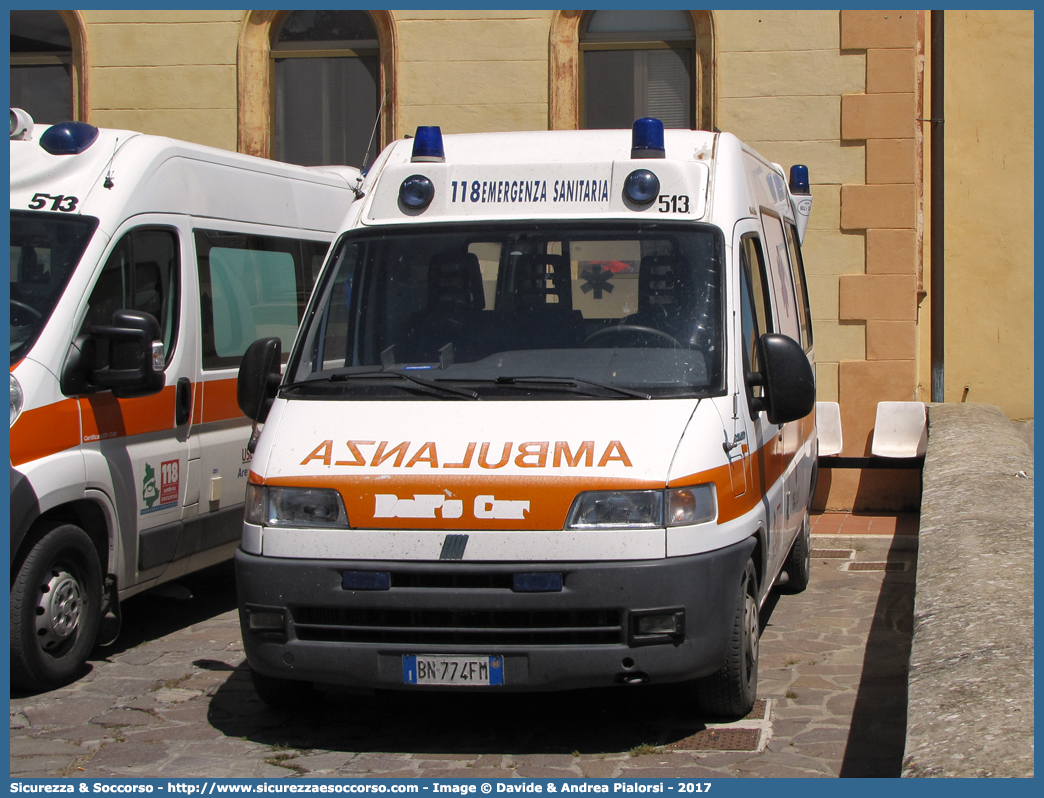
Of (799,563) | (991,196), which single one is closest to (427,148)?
(799,563)

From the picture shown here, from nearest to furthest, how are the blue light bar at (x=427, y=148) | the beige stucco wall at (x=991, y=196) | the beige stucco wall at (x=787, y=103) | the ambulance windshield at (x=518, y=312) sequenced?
Answer: the ambulance windshield at (x=518, y=312)
the blue light bar at (x=427, y=148)
the beige stucco wall at (x=787, y=103)
the beige stucco wall at (x=991, y=196)

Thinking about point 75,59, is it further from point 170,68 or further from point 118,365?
point 118,365

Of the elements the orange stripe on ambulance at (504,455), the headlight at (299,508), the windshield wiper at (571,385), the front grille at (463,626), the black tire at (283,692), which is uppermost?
the windshield wiper at (571,385)

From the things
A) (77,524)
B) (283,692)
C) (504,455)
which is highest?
(504,455)

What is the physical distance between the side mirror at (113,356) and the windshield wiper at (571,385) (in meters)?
1.81

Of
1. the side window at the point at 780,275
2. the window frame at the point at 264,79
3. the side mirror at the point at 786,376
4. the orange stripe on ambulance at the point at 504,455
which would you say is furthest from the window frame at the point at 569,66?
the orange stripe on ambulance at the point at 504,455

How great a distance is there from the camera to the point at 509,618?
Result: 4.54 meters

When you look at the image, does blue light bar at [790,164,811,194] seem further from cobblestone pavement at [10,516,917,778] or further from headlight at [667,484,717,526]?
headlight at [667,484,717,526]

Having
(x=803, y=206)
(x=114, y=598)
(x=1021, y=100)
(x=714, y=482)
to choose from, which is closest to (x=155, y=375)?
(x=114, y=598)

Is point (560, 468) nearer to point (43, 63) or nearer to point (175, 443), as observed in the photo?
point (175, 443)

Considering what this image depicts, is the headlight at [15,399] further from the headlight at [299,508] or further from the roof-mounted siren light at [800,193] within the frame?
the roof-mounted siren light at [800,193]

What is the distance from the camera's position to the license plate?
455 centimetres

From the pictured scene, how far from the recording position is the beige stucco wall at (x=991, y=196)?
13.2 m

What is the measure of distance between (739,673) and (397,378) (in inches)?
69.6
